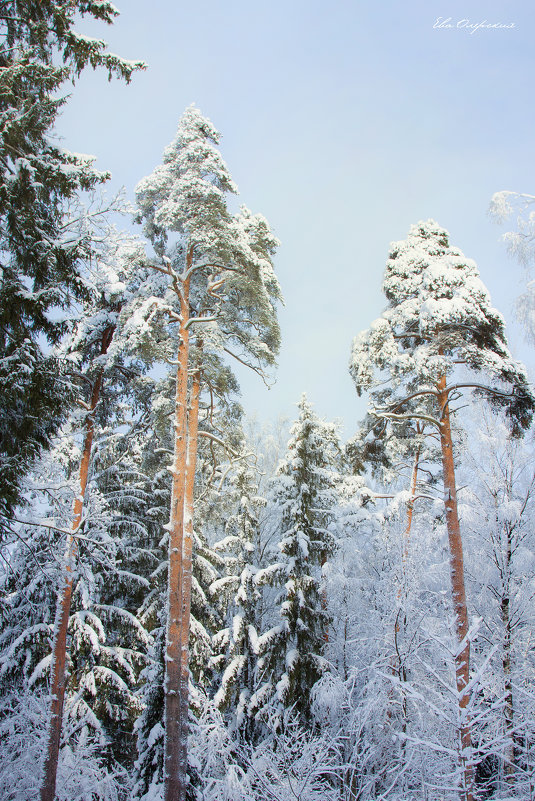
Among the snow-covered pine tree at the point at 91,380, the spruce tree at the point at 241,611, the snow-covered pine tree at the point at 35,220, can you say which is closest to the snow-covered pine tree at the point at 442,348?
the spruce tree at the point at 241,611

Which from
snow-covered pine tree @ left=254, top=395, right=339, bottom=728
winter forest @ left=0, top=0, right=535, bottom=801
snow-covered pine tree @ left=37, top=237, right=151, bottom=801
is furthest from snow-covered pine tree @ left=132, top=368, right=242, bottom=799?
snow-covered pine tree @ left=254, top=395, right=339, bottom=728

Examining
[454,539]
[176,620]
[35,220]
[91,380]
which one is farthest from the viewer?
[91,380]

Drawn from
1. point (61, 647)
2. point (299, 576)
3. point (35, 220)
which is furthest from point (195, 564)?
point (35, 220)

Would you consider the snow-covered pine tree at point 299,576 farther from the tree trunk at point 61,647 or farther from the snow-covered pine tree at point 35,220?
the snow-covered pine tree at point 35,220

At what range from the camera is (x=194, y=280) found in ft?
39.8

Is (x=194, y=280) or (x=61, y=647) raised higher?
(x=194, y=280)

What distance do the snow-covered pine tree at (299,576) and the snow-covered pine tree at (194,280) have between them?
3829mm

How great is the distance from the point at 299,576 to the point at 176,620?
5.95 metres

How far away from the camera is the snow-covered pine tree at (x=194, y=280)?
29.7 ft

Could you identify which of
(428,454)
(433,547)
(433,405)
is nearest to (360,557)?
(433,547)

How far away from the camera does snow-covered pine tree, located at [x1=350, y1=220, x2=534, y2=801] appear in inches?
370

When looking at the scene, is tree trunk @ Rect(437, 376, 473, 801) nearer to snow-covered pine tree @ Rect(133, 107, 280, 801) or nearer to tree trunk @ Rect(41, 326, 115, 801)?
snow-covered pine tree @ Rect(133, 107, 280, 801)

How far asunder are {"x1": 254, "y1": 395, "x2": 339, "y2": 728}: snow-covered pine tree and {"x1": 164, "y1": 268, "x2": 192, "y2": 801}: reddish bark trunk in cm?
447

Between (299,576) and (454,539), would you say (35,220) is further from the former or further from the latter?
(299,576)
